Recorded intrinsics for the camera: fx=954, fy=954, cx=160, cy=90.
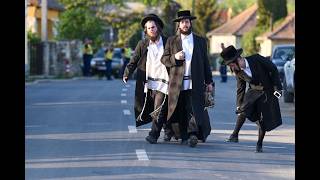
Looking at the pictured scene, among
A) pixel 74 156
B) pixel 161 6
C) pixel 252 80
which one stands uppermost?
pixel 161 6

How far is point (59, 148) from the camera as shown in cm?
1386

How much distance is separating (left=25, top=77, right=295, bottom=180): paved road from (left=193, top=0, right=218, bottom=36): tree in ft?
230

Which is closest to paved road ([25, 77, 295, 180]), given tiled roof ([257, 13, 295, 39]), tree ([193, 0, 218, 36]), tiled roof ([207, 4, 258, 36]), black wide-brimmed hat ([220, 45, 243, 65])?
black wide-brimmed hat ([220, 45, 243, 65])

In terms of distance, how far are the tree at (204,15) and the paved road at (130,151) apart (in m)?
70.1

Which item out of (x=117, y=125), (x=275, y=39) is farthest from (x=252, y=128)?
(x=275, y=39)

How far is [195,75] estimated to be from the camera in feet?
46.6

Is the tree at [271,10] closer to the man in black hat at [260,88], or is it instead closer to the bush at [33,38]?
the bush at [33,38]

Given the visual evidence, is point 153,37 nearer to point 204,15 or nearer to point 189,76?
point 189,76

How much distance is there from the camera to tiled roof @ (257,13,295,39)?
212 ft

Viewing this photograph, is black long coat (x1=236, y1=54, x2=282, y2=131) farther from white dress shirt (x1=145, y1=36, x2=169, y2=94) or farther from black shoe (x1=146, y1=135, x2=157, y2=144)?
black shoe (x1=146, y1=135, x2=157, y2=144)

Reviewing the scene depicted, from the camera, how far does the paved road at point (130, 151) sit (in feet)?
37.5

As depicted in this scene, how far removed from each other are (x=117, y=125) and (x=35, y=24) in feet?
127
